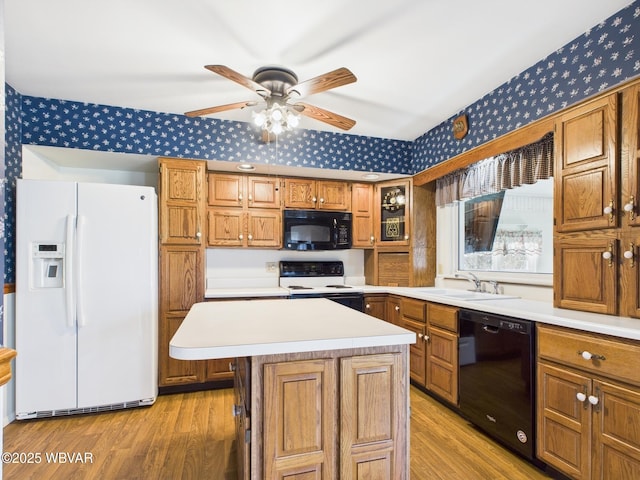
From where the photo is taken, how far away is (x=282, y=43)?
2.09m

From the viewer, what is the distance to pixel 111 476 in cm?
194

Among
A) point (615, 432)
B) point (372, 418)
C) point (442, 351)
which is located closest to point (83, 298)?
point (372, 418)

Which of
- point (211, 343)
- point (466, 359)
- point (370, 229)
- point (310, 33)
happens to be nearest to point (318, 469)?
point (211, 343)

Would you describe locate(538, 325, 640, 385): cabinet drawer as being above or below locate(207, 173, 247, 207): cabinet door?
below

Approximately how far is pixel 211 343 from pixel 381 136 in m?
3.18

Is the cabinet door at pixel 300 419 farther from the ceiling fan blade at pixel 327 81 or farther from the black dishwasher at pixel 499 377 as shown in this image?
the ceiling fan blade at pixel 327 81

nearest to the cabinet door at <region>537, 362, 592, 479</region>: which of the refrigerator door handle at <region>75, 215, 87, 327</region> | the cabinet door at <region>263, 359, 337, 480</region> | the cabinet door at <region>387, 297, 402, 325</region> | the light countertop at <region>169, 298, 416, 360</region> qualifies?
the light countertop at <region>169, 298, 416, 360</region>

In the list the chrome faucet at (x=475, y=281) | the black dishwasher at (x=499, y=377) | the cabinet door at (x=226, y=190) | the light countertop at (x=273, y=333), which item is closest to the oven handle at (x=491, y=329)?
the black dishwasher at (x=499, y=377)

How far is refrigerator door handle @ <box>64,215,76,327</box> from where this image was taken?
8.39 ft

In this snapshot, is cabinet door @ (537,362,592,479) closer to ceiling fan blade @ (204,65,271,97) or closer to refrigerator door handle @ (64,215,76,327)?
ceiling fan blade @ (204,65,271,97)

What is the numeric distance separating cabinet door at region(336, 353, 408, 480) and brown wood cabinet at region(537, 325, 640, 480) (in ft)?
3.23

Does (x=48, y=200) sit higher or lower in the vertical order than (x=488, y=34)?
lower

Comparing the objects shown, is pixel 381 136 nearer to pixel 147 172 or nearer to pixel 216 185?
pixel 216 185

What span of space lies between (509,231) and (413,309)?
112 cm
